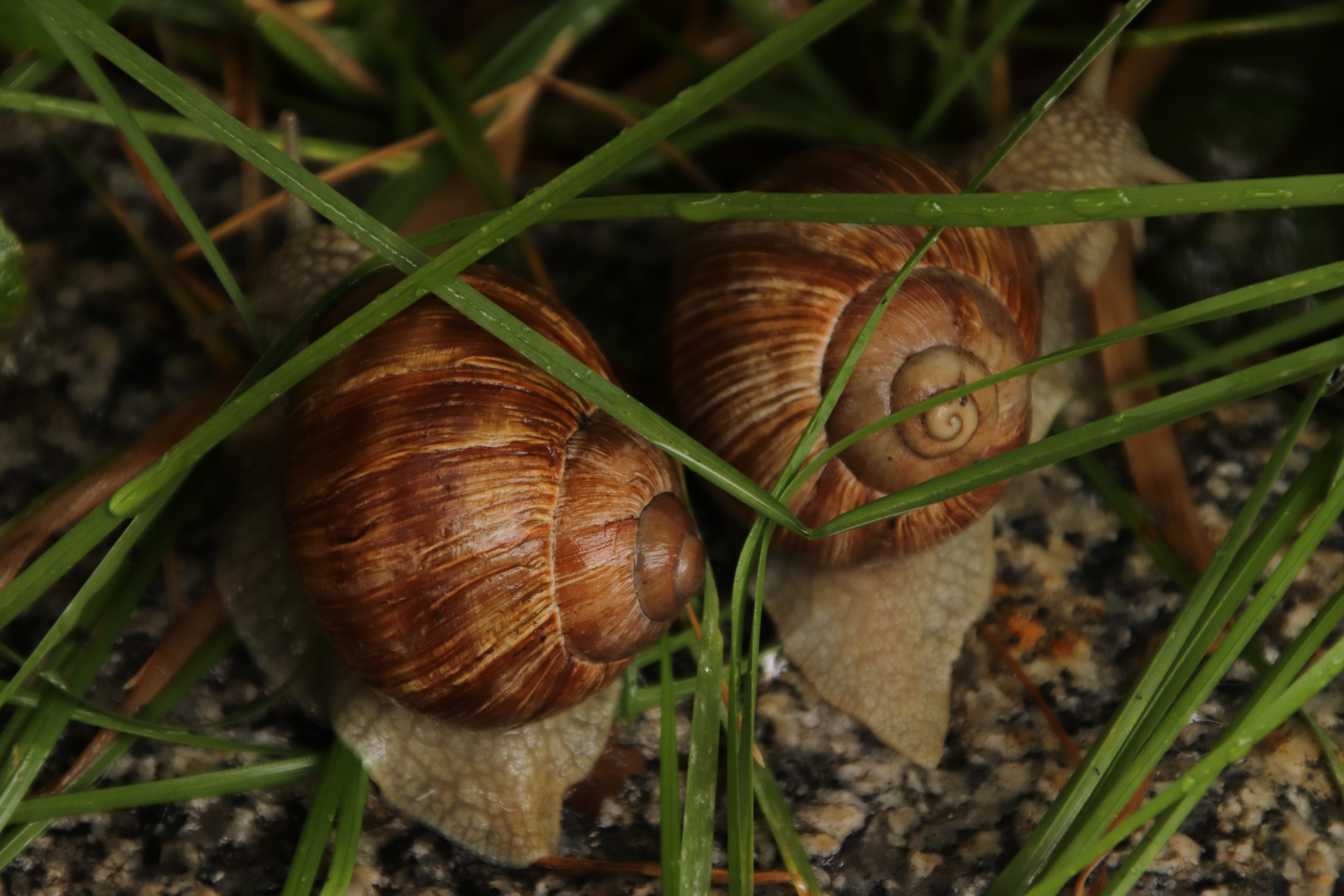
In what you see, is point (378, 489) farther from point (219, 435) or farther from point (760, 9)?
point (760, 9)

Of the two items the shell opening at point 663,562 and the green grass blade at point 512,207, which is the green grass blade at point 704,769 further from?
the green grass blade at point 512,207

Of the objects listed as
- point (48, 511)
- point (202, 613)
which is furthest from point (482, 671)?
point (48, 511)

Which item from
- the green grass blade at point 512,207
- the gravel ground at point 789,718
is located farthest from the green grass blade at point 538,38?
the green grass blade at point 512,207

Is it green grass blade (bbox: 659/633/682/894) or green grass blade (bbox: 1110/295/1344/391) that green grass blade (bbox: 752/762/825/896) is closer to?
green grass blade (bbox: 659/633/682/894)

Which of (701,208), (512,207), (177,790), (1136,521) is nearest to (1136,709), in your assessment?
(1136,521)

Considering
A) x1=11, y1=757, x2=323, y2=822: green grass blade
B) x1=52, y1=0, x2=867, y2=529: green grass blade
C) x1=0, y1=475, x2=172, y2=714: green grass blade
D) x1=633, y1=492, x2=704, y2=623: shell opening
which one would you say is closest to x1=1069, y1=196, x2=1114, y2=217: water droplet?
x1=52, y1=0, x2=867, y2=529: green grass blade

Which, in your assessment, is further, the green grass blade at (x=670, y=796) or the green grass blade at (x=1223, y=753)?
the green grass blade at (x=670, y=796)

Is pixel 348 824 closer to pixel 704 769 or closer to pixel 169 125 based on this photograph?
pixel 704 769
